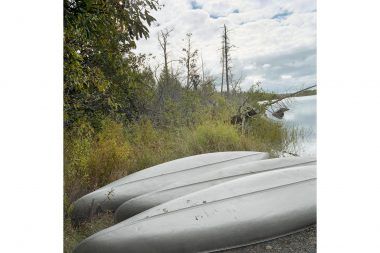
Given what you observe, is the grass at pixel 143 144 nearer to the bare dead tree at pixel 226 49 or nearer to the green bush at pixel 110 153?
the green bush at pixel 110 153

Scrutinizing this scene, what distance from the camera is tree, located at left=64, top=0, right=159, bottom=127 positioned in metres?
2.61

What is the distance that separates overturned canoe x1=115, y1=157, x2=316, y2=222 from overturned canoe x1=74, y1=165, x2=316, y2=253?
0.05 m

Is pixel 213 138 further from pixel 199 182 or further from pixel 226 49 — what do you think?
pixel 226 49

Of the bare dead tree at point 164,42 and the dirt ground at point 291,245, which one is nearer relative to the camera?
the dirt ground at point 291,245

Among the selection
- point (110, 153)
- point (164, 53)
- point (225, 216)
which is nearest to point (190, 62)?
point (164, 53)

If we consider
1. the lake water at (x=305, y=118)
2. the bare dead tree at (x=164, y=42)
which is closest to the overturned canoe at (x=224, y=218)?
the lake water at (x=305, y=118)

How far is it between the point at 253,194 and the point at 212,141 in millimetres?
373

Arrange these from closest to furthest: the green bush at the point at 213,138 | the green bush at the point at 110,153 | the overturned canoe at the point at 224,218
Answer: the overturned canoe at the point at 224,218
the green bush at the point at 110,153
the green bush at the point at 213,138

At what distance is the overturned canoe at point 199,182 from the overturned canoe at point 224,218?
0.15 feet

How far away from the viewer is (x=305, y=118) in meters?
2.79

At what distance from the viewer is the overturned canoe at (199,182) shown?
8.63 feet
